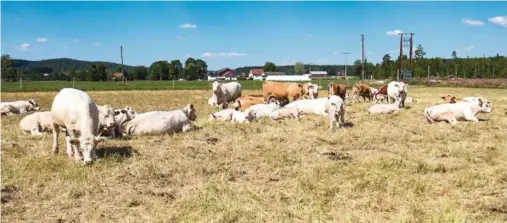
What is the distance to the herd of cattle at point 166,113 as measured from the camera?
10.0 metres

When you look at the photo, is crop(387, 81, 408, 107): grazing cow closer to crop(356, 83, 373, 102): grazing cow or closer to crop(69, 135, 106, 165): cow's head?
crop(356, 83, 373, 102): grazing cow

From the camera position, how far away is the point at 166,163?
9.48 m

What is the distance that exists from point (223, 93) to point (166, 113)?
30.3 feet

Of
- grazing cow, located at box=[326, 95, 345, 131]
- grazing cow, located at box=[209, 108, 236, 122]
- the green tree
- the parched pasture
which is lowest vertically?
the parched pasture

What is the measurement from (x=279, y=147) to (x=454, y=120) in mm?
7129

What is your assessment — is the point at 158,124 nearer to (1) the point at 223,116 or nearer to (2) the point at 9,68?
(1) the point at 223,116

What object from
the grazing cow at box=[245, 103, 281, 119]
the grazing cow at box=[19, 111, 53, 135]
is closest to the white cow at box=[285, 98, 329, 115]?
the grazing cow at box=[245, 103, 281, 119]

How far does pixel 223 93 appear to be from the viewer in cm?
2284

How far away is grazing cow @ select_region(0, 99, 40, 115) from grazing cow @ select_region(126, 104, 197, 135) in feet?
34.0

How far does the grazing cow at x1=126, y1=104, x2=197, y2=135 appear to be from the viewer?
13039mm

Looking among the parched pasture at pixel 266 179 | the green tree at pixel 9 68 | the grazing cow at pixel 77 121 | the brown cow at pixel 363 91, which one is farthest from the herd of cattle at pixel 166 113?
the green tree at pixel 9 68

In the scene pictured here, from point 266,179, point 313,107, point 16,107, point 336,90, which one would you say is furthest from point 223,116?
point 16,107

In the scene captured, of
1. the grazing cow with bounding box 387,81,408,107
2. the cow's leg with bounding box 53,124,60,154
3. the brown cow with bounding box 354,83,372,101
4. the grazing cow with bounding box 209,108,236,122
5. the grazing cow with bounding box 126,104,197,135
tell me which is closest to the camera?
the cow's leg with bounding box 53,124,60,154

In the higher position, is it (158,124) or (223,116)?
(158,124)
